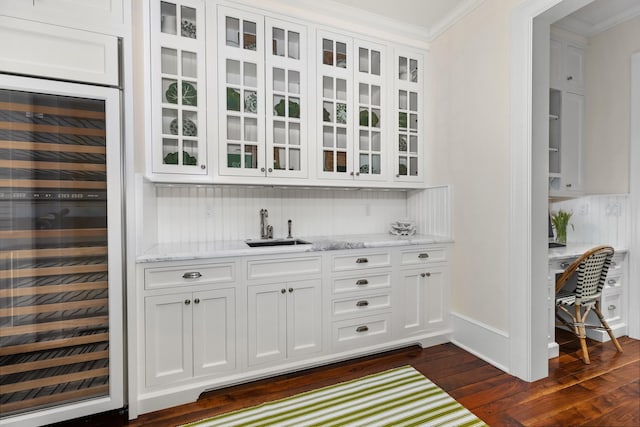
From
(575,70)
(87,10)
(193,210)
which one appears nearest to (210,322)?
(193,210)

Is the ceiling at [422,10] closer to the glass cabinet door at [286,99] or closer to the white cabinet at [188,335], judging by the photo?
the glass cabinet door at [286,99]

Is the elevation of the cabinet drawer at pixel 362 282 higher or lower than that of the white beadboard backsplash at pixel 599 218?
lower

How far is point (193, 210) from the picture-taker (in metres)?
2.46

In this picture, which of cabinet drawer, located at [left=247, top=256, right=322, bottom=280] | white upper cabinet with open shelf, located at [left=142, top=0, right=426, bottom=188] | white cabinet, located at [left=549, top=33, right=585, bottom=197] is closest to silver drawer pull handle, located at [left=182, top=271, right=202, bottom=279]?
cabinet drawer, located at [left=247, top=256, right=322, bottom=280]

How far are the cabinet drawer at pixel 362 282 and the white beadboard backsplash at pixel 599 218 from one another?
7.23 ft

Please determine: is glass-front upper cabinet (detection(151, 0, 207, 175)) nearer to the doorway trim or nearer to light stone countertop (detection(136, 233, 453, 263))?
light stone countertop (detection(136, 233, 453, 263))

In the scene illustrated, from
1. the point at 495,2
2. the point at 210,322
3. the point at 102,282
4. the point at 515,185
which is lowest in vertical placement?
the point at 210,322

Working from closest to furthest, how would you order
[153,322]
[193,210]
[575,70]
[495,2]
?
1. [153,322]
2. [495,2]
3. [193,210]
4. [575,70]

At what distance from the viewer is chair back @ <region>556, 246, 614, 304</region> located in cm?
233

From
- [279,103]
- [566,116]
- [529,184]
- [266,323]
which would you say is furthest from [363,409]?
[566,116]

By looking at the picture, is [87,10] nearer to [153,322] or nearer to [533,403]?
[153,322]

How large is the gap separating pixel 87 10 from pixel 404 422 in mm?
2818

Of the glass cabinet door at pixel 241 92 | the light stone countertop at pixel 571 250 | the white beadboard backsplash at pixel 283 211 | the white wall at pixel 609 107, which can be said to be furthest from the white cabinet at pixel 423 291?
the white wall at pixel 609 107

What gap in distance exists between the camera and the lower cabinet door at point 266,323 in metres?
2.06
